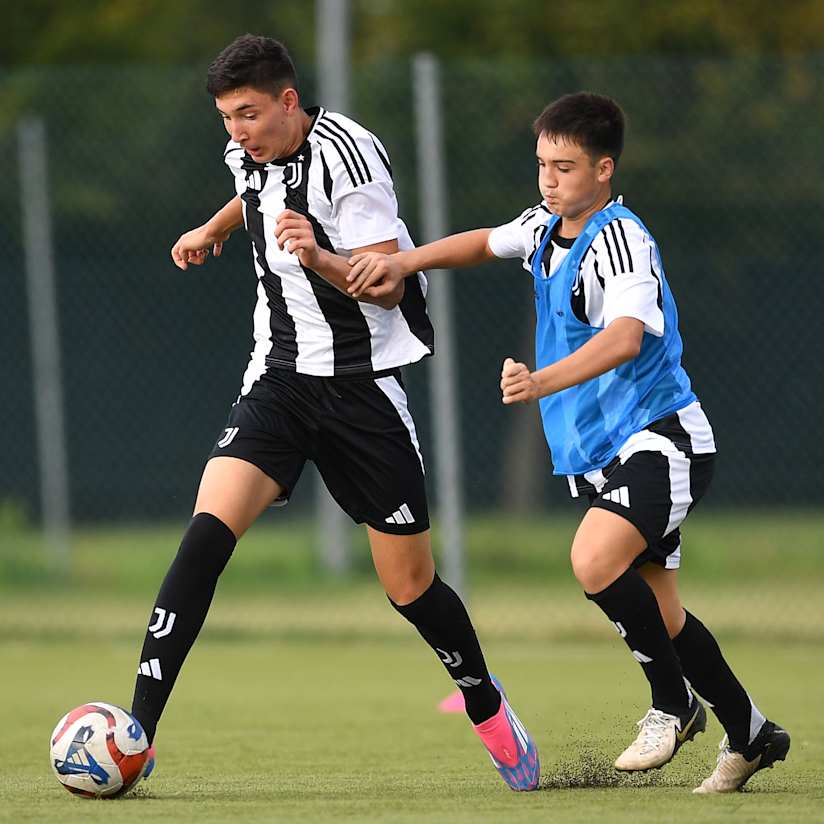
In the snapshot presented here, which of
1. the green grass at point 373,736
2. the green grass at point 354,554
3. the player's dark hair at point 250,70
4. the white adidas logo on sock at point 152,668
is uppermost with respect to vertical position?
the player's dark hair at point 250,70

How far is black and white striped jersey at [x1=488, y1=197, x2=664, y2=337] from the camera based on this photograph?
4434mm

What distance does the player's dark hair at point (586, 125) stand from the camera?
4.63 m

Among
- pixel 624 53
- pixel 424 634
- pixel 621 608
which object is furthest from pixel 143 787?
pixel 624 53

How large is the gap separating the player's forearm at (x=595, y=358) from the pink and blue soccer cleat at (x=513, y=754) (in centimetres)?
109

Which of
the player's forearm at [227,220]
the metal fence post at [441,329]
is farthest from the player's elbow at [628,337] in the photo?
the metal fence post at [441,329]

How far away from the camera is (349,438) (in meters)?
4.82

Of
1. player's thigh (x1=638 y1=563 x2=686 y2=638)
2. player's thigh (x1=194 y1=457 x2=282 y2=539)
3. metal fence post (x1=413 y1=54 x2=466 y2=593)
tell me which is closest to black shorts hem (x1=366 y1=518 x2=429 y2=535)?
player's thigh (x1=194 y1=457 x2=282 y2=539)

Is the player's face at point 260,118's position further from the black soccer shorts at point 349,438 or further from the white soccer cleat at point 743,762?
the white soccer cleat at point 743,762

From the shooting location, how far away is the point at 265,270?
4.97 meters

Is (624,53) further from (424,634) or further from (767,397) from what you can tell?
(424,634)

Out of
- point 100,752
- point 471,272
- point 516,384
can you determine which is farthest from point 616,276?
point 471,272

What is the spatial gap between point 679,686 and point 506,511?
20.8ft

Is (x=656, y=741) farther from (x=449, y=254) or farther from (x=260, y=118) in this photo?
(x=260, y=118)

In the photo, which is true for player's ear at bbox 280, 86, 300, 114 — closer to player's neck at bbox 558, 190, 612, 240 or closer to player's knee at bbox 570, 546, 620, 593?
→ player's neck at bbox 558, 190, 612, 240
